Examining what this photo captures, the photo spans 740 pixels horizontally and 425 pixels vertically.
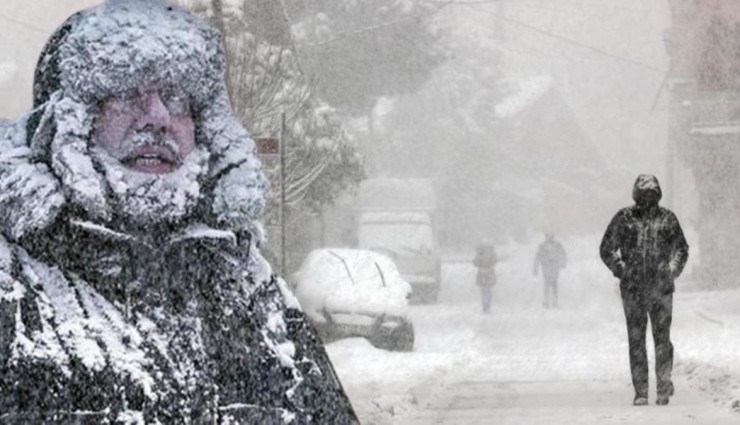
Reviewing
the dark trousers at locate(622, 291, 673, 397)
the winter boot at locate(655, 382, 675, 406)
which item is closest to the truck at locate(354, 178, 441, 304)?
the winter boot at locate(655, 382, 675, 406)

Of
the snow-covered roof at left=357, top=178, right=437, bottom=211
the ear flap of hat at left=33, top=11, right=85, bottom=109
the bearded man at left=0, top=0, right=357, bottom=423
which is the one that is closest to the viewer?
the bearded man at left=0, top=0, right=357, bottom=423

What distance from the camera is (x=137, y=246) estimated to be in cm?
273

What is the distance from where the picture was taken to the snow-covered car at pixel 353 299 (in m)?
18.2

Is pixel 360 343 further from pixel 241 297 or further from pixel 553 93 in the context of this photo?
pixel 553 93

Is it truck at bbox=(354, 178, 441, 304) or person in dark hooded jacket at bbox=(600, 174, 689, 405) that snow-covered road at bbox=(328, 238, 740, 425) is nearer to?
person in dark hooded jacket at bbox=(600, 174, 689, 405)

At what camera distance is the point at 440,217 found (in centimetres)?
6681

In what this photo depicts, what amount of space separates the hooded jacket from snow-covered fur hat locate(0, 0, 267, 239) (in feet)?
28.8

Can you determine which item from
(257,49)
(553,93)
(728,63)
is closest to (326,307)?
(257,49)

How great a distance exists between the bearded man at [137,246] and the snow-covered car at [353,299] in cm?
1500

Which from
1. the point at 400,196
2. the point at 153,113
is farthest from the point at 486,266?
the point at 153,113

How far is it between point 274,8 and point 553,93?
5096 centimetres

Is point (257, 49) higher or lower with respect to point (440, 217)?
higher

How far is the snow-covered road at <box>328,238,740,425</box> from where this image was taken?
11836mm

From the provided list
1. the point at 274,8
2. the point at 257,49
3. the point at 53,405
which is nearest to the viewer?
the point at 53,405
